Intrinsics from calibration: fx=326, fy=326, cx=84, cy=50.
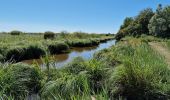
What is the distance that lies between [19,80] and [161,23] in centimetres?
3681

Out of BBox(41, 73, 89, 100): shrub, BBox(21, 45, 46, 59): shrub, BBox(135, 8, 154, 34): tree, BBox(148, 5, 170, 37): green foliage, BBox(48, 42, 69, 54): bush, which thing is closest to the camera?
BBox(41, 73, 89, 100): shrub

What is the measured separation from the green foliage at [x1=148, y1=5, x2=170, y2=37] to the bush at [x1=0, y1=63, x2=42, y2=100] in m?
35.9

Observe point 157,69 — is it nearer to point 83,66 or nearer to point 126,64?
point 126,64

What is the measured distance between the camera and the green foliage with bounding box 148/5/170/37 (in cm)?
4247

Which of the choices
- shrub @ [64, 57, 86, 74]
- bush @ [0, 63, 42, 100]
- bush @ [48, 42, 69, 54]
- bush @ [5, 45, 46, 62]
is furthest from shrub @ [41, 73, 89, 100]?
bush @ [48, 42, 69, 54]

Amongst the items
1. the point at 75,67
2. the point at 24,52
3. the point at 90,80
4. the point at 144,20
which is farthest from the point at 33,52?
the point at 144,20

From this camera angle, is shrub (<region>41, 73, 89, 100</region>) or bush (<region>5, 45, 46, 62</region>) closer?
shrub (<region>41, 73, 89, 100</region>)

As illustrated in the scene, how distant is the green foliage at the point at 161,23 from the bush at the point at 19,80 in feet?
118

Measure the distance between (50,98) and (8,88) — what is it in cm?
114

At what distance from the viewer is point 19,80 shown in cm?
769

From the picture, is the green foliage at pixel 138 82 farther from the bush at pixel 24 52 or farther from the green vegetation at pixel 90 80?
the bush at pixel 24 52

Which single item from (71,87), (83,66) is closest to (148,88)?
(71,87)

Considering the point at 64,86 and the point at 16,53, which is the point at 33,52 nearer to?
the point at 16,53

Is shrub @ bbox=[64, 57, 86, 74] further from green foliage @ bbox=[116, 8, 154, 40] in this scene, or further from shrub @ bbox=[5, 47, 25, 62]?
green foliage @ bbox=[116, 8, 154, 40]
